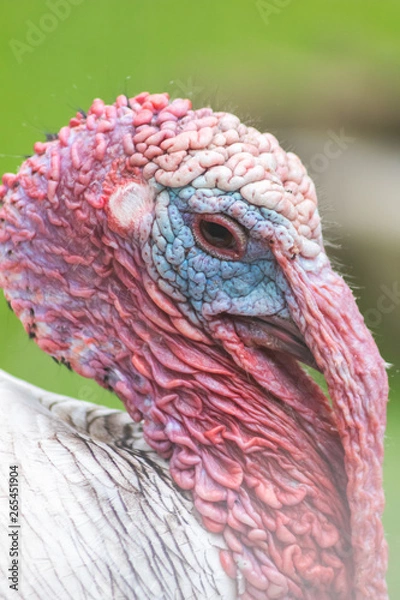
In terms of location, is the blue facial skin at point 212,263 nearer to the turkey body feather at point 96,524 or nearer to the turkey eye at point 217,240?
the turkey eye at point 217,240

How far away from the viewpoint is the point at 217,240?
90 centimetres

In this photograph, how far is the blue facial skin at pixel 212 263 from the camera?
877 mm

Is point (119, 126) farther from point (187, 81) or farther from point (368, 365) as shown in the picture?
point (368, 365)

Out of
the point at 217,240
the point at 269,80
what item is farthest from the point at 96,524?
the point at 269,80

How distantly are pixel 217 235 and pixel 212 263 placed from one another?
3 cm

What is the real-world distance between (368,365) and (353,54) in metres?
0.56

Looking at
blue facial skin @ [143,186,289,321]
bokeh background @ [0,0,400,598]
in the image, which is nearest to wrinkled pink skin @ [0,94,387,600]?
blue facial skin @ [143,186,289,321]

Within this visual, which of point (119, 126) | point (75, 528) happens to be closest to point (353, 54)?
point (119, 126)

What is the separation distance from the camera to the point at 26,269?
39.0 inches

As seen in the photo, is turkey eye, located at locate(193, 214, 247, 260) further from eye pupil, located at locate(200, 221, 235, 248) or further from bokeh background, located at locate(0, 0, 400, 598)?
bokeh background, located at locate(0, 0, 400, 598)

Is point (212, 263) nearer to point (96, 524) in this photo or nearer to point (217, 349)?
point (217, 349)

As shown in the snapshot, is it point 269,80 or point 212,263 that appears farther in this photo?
point 269,80

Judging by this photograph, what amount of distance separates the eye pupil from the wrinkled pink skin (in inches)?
2.0

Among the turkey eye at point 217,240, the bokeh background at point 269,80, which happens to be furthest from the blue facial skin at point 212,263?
the bokeh background at point 269,80
